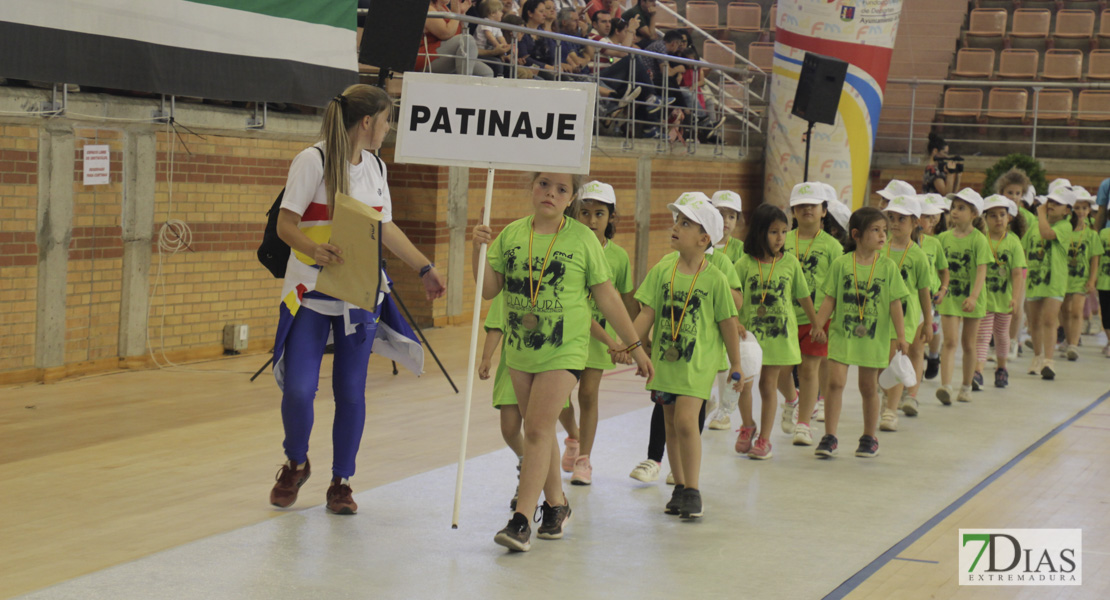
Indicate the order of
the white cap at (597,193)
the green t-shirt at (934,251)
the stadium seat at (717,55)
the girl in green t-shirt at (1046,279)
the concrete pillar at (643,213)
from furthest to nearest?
the stadium seat at (717,55)
the concrete pillar at (643,213)
the girl in green t-shirt at (1046,279)
the green t-shirt at (934,251)
the white cap at (597,193)

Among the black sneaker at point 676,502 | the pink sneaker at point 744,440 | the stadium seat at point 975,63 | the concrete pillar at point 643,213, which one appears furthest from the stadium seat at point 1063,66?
the black sneaker at point 676,502

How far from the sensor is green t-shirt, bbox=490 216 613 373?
526 cm

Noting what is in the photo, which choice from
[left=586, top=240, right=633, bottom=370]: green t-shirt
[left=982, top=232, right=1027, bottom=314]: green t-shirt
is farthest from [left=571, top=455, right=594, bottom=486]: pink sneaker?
[left=982, top=232, right=1027, bottom=314]: green t-shirt

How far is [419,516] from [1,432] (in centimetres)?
316

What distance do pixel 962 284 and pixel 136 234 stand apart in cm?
689

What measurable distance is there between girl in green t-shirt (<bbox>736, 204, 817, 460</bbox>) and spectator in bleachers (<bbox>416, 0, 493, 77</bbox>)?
5423 millimetres

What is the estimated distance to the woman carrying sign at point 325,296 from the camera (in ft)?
18.0

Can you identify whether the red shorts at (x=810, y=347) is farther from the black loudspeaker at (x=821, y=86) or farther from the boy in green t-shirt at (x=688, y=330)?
the black loudspeaker at (x=821, y=86)

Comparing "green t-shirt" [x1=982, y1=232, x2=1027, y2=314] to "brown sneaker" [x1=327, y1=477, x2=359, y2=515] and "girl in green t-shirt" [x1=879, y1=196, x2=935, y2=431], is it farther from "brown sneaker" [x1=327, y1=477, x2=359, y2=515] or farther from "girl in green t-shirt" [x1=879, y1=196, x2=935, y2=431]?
"brown sneaker" [x1=327, y1=477, x2=359, y2=515]

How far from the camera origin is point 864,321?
778 cm

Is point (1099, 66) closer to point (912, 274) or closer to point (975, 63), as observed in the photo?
point (975, 63)

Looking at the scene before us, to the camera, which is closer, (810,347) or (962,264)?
(810,347)

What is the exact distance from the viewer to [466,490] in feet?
21.0

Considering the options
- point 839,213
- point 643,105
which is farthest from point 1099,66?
point 839,213
